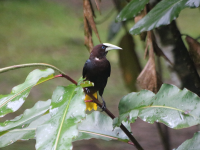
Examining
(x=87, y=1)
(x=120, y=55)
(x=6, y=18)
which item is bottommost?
(x=120, y=55)

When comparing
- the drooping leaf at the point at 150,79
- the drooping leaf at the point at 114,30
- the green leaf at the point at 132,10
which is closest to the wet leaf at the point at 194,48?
the drooping leaf at the point at 150,79

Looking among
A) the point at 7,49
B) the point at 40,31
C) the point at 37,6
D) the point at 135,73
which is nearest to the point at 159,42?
the point at 135,73

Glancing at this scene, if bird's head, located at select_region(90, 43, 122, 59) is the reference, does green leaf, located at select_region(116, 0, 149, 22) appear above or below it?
above

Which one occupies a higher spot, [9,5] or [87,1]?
[9,5]

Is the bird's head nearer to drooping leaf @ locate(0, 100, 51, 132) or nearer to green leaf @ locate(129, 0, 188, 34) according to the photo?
green leaf @ locate(129, 0, 188, 34)

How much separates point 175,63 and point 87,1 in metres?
0.56

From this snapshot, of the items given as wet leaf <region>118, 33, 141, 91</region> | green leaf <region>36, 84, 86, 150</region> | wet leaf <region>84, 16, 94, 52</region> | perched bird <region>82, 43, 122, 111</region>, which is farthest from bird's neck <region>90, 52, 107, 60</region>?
green leaf <region>36, 84, 86, 150</region>

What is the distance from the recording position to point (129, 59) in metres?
1.85

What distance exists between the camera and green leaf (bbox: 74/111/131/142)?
113cm

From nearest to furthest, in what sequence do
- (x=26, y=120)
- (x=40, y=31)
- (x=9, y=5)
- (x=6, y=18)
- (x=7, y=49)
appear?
(x=26, y=120) → (x=7, y=49) → (x=40, y=31) → (x=6, y=18) → (x=9, y=5)

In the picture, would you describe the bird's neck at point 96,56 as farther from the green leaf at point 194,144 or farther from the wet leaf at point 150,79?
the green leaf at point 194,144

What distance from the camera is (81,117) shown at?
2.34 feet

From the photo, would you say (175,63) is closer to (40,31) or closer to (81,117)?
(81,117)

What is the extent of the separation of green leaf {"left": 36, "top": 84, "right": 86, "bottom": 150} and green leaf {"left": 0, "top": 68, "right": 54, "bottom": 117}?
6 cm
